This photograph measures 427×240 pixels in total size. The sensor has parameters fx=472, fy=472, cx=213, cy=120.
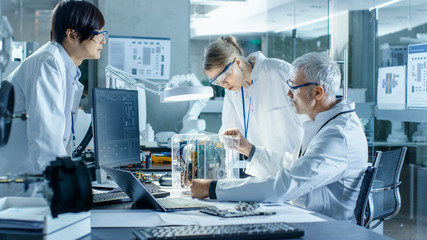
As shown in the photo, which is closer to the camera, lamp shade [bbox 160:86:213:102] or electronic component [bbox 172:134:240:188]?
electronic component [bbox 172:134:240:188]

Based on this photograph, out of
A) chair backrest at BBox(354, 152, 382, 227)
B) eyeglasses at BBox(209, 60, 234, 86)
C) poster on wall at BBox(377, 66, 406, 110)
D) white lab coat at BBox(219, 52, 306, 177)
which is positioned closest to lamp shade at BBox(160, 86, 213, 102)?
eyeglasses at BBox(209, 60, 234, 86)

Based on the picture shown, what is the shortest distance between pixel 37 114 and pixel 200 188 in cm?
67

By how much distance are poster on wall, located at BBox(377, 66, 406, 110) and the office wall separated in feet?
6.63

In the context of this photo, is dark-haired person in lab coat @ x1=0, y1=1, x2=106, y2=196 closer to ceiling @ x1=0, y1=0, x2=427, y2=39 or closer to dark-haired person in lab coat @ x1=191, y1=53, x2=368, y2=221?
dark-haired person in lab coat @ x1=191, y1=53, x2=368, y2=221

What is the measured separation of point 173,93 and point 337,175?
0.90 meters

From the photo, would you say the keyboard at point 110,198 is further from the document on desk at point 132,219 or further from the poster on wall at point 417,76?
the poster on wall at point 417,76

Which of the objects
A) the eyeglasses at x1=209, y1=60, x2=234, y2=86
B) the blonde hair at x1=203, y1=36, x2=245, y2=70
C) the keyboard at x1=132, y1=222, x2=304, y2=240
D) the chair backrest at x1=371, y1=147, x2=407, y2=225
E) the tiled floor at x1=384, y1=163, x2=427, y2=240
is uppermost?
the blonde hair at x1=203, y1=36, x2=245, y2=70

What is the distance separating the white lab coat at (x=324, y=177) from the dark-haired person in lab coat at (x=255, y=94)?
732 millimetres

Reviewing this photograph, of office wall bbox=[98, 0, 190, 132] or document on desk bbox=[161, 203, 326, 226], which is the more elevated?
office wall bbox=[98, 0, 190, 132]

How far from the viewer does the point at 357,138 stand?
1.85 metres

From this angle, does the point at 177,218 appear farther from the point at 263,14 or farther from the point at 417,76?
the point at 263,14

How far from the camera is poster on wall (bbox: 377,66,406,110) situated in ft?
14.3

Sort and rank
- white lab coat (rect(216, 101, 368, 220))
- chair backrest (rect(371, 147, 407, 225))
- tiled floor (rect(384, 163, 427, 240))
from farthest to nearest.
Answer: tiled floor (rect(384, 163, 427, 240)) < chair backrest (rect(371, 147, 407, 225)) < white lab coat (rect(216, 101, 368, 220))

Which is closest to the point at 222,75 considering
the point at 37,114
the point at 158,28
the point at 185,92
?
the point at 185,92
